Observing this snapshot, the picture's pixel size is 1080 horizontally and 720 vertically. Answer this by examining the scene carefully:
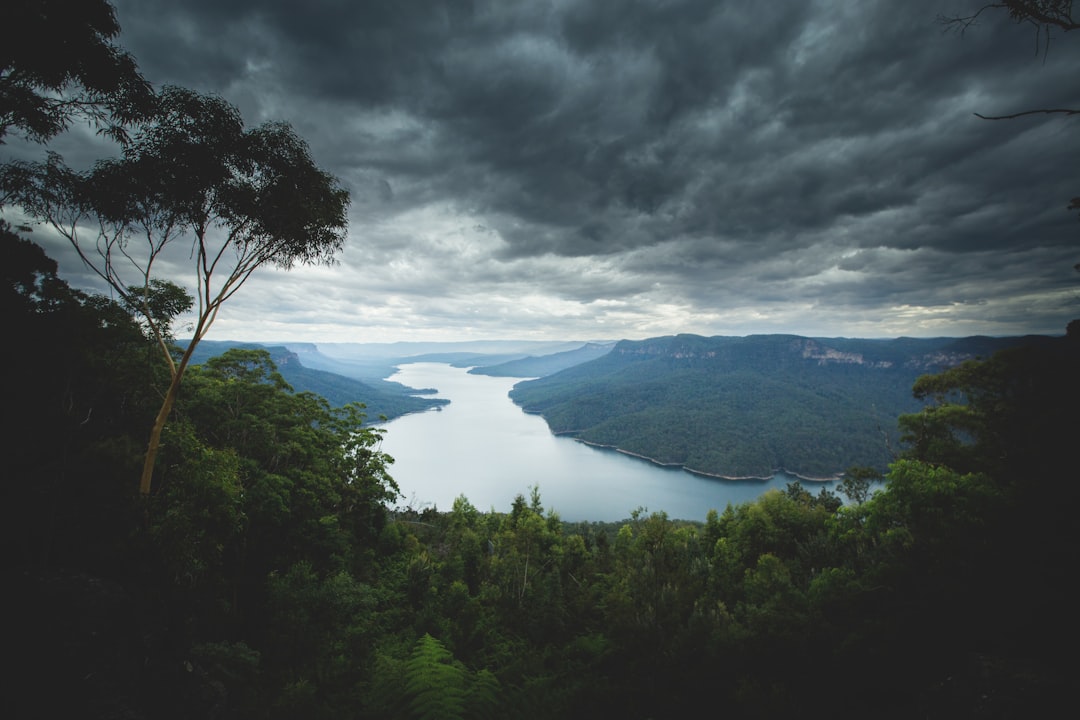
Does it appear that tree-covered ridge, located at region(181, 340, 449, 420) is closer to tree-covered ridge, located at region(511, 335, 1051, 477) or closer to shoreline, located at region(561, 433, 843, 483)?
tree-covered ridge, located at region(511, 335, 1051, 477)

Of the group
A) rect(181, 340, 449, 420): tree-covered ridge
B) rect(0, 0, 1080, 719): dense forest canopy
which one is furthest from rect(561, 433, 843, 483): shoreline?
rect(0, 0, 1080, 719): dense forest canopy

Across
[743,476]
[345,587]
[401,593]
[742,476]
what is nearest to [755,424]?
[743,476]

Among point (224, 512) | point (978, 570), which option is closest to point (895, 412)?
point (978, 570)

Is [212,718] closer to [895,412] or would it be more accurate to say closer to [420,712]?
[420,712]

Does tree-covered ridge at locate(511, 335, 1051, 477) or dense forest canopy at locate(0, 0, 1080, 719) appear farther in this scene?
tree-covered ridge at locate(511, 335, 1051, 477)

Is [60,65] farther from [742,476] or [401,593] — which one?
[742,476]

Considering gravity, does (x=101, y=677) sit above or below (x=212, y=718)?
above
